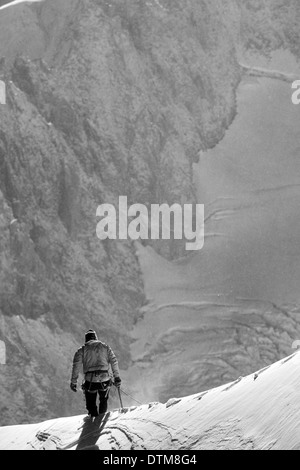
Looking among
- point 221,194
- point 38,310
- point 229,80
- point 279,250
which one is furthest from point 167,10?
point 38,310

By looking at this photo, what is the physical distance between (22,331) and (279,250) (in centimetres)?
2479

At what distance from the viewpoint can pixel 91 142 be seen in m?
134

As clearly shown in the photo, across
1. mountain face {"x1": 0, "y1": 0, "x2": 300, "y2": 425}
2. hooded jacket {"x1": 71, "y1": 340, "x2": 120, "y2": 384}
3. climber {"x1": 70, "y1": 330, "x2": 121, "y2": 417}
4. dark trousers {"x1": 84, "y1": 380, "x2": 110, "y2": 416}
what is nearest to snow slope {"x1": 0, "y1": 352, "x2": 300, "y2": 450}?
dark trousers {"x1": 84, "y1": 380, "x2": 110, "y2": 416}

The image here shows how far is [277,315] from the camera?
12431cm

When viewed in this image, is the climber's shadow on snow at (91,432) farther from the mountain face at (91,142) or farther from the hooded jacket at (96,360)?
the mountain face at (91,142)

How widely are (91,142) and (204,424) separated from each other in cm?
9998

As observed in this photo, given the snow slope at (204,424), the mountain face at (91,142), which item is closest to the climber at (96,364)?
the snow slope at (204,424)

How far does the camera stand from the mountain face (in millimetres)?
119188

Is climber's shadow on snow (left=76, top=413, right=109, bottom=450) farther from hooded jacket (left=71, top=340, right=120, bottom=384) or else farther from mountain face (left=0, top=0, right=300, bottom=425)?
mountain face (left=0, top=0, right=300, bottom=425)

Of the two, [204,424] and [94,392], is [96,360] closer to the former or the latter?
[94,392]

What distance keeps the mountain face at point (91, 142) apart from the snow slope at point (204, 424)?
72.9 m

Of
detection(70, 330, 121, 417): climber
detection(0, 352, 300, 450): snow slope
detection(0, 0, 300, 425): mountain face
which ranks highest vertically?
detection(0, 0, 300, 425): mountain face

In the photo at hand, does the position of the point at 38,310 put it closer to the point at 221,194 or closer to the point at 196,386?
the point at 196,386
